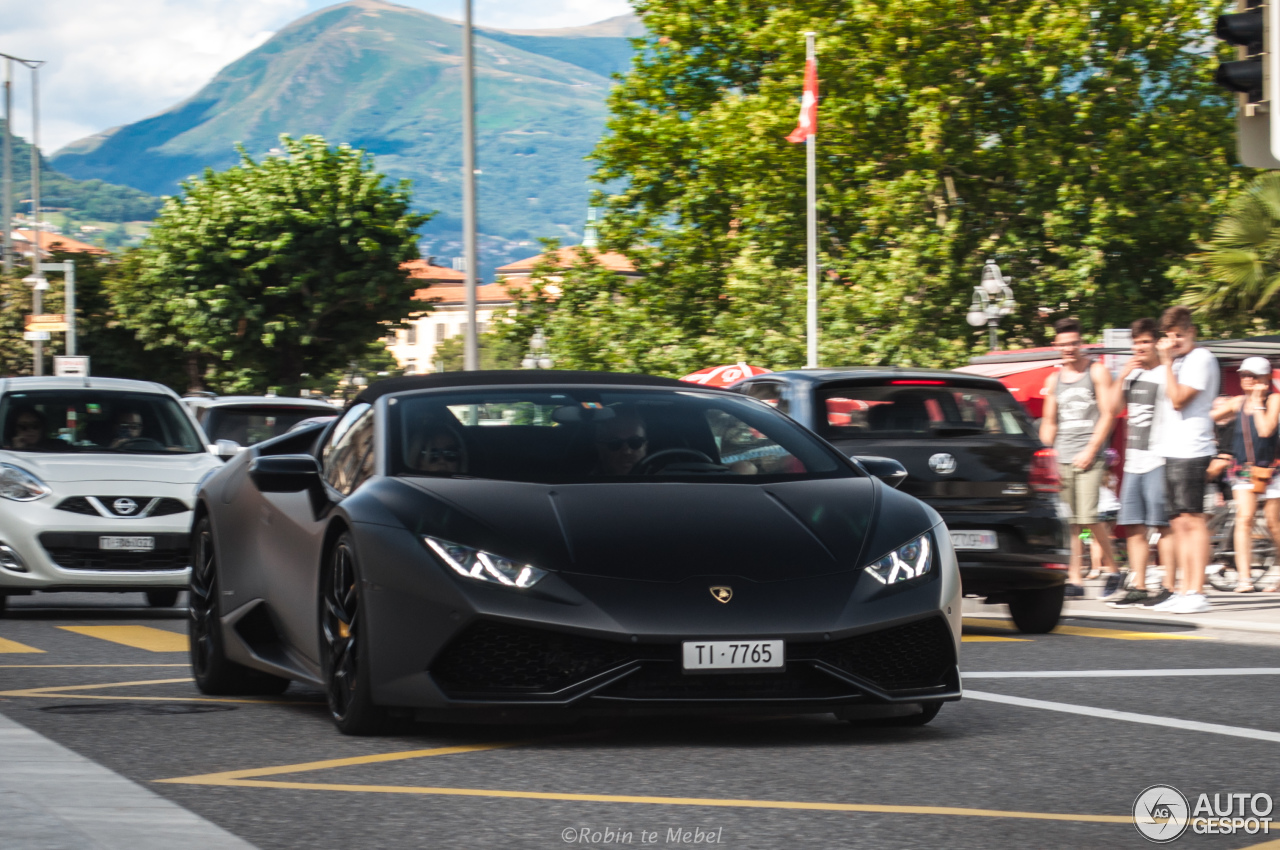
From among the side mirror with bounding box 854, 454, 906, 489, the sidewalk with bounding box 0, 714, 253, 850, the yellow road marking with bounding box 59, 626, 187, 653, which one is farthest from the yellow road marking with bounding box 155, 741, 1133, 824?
the yellow road marking with bounding box 59, 626, 187, 653

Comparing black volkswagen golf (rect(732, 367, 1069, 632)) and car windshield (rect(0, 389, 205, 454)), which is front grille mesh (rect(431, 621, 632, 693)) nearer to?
black volkswagen golf (rect(732, 367, 1069, 632))

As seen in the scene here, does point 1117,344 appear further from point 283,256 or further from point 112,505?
point 283,256

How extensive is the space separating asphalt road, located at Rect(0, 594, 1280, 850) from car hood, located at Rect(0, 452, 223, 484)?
489 cm

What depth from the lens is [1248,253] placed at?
27.7 m

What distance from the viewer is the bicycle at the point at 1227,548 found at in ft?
48.8

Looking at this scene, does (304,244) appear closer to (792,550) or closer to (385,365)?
(792,550)

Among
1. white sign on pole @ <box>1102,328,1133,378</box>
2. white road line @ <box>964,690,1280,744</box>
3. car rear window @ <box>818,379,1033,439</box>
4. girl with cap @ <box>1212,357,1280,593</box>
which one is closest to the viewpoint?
white road line @ <box>964,690,1280,744</box>

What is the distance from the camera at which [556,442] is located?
21.9 ft

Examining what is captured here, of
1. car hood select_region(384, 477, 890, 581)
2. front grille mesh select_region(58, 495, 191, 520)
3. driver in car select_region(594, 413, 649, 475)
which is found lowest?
front grille mesh select_region(58, 495, 191, 520)

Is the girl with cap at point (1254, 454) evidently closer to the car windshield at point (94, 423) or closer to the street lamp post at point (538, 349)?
the car windshield at point (94, 423)

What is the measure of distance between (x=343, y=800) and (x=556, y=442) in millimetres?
1941

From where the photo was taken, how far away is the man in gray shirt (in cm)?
1370

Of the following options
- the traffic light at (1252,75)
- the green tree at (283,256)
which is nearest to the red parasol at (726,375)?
the traffic light at (1252,75)

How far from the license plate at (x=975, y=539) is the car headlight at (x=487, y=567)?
18.1ft
